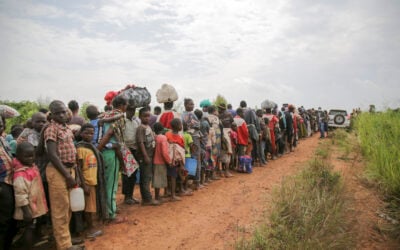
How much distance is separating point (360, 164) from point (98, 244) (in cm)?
720

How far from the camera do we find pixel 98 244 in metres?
3.88

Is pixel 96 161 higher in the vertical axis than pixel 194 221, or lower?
higher

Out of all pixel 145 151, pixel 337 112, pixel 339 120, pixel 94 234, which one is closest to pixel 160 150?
pixel 145 151

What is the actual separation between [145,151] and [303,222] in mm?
2810

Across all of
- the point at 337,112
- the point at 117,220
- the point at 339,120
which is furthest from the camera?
the point at 337,112

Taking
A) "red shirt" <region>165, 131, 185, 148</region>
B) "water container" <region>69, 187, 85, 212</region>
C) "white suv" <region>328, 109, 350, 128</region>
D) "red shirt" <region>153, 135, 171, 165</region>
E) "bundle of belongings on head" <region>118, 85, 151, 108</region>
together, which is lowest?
"water container" <region>69, 187, 85, 212</region>

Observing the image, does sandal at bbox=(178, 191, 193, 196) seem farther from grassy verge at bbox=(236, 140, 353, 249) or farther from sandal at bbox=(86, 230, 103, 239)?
sandal at bbox=(86, 230, 103, 239)

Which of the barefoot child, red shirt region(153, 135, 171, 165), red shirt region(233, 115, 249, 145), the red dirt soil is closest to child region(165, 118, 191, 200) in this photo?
the barefoot child

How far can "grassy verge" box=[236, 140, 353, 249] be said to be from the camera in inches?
140

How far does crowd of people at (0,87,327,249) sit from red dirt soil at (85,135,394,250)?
10.2 inches

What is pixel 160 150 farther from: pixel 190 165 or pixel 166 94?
pixel 166 94

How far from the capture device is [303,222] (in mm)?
4020

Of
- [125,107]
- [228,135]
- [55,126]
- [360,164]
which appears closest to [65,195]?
[55,126]

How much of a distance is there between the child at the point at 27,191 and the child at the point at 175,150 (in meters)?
2.53
